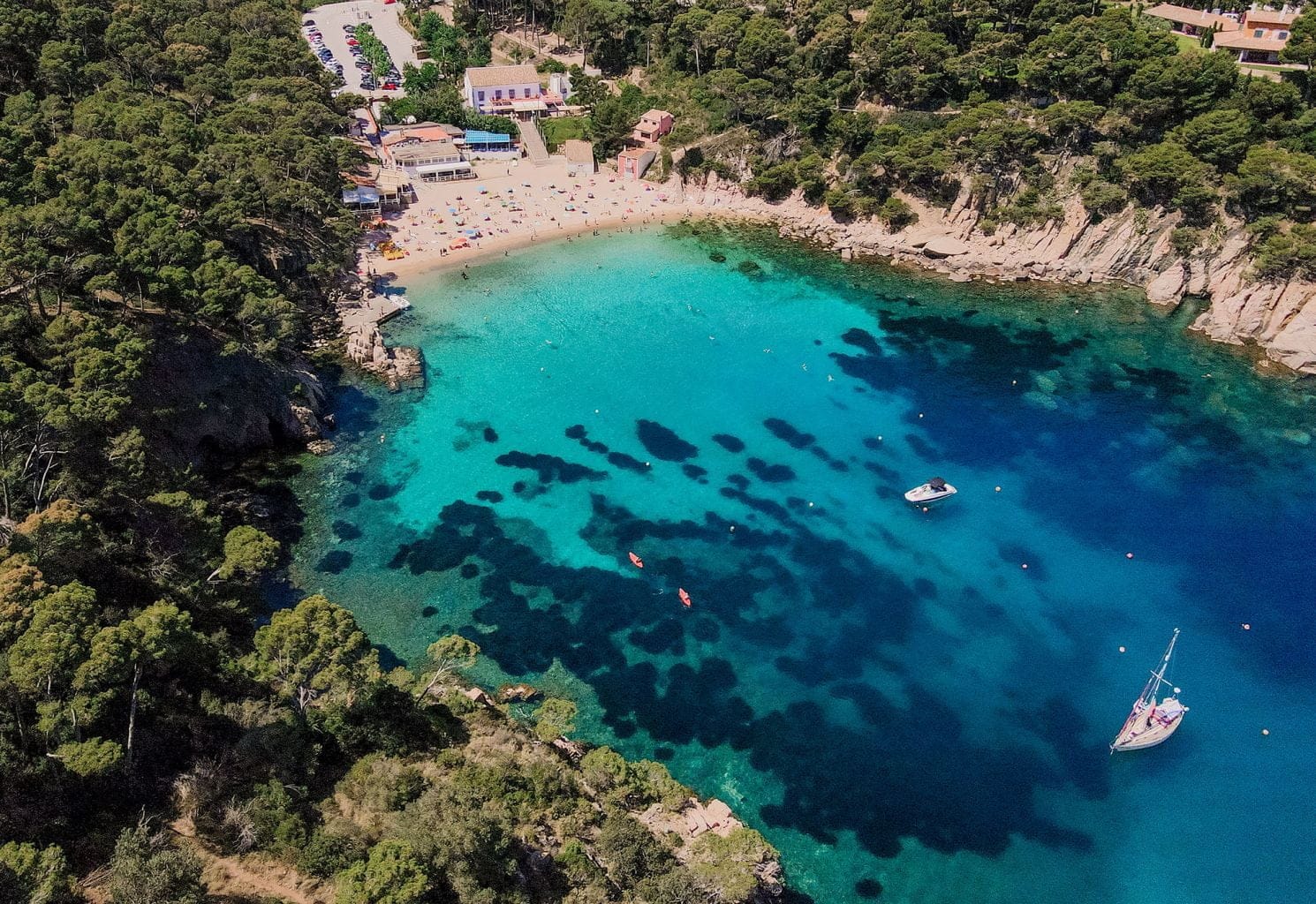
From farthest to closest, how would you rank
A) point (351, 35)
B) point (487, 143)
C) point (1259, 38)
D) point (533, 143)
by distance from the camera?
point (351, 35)
point (533, 143)
point (487, 143)
point (1259, 38)

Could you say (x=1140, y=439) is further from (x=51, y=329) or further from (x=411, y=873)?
(x=51, y=329)

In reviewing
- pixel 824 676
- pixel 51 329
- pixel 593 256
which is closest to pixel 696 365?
pixel 593 256

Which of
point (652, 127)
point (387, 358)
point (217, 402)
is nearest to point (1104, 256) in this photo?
point (652, 127)

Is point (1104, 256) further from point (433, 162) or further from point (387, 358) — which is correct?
point (433, 162)

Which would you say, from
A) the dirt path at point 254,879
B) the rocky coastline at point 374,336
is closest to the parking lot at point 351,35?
the rocky coastline at point 374,336

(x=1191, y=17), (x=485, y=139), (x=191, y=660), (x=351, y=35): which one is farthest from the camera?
(x=351, y=35)

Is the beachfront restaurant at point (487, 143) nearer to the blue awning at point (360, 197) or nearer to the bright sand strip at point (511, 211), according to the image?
the bright sand strip at point (511, 211)
